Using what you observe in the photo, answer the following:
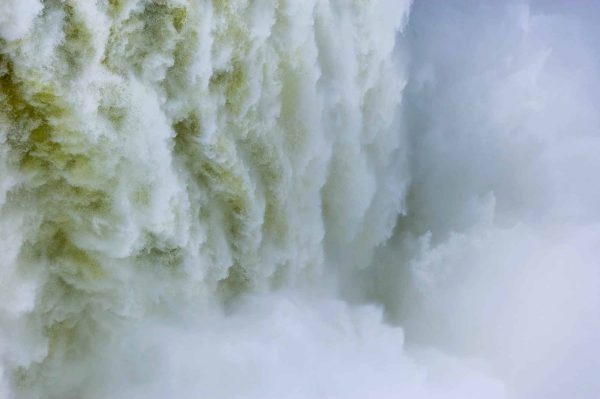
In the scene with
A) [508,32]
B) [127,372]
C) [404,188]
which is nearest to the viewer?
[127,372]

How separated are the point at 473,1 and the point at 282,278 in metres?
9.23

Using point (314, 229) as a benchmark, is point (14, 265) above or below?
below

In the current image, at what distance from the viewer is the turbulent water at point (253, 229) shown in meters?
4.54

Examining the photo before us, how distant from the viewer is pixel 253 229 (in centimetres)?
611

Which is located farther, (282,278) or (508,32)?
(508,32)

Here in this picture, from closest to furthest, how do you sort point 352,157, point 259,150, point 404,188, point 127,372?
point 127,372 → point 259,150 → point 352,157 → point 404,188

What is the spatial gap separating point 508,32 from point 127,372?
1044cm

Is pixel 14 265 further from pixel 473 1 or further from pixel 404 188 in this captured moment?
pixel 473 1

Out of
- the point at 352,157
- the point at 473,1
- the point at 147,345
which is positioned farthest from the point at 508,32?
the point at 147,345

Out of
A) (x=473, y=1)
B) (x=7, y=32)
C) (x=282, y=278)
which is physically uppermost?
(x=473, y=1)

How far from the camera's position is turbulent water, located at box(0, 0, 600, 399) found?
14.9 feet

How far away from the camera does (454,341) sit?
25.4 feet

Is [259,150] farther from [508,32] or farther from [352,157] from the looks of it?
[508,32]

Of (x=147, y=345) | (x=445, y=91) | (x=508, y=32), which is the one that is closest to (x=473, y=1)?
(x=508, y=32)
